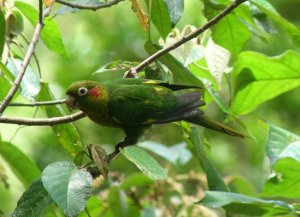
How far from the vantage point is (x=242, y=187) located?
204 cm

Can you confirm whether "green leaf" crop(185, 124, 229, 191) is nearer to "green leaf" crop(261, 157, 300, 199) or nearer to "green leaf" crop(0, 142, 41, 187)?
"green leaf" crop(261, 157, 300, 199)

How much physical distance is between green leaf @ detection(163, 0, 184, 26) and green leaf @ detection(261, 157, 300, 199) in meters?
0.43

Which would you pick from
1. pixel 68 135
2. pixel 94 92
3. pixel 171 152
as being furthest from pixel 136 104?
pixel 171 152

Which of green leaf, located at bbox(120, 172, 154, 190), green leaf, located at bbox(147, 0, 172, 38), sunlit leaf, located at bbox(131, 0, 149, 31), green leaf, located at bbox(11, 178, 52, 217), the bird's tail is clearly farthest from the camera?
green leaf, located at bbox(120, 172, 154, 190)

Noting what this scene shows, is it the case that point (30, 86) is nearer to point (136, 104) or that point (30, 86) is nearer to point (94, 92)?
point (94, 92)

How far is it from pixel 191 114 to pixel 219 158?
82.7 inches

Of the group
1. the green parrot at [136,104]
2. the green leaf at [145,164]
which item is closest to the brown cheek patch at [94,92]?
the green parrot at [136,104]

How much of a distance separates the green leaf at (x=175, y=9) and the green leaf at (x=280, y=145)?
15.3 inches

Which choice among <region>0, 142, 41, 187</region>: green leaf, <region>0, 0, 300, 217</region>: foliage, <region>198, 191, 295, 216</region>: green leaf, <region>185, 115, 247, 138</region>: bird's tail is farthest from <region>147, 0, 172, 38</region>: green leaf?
<region>0, 142, 41, 187</region>: green leaf

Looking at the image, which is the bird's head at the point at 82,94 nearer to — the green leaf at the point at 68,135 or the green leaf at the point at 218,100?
the green leaf at the point at 68,135

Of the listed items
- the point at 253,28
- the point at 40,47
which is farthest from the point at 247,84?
the point at 40,47

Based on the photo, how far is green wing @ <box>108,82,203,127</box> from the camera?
62.3 inches

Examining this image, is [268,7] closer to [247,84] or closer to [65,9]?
[247,84]

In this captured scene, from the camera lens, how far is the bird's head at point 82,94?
156cm
